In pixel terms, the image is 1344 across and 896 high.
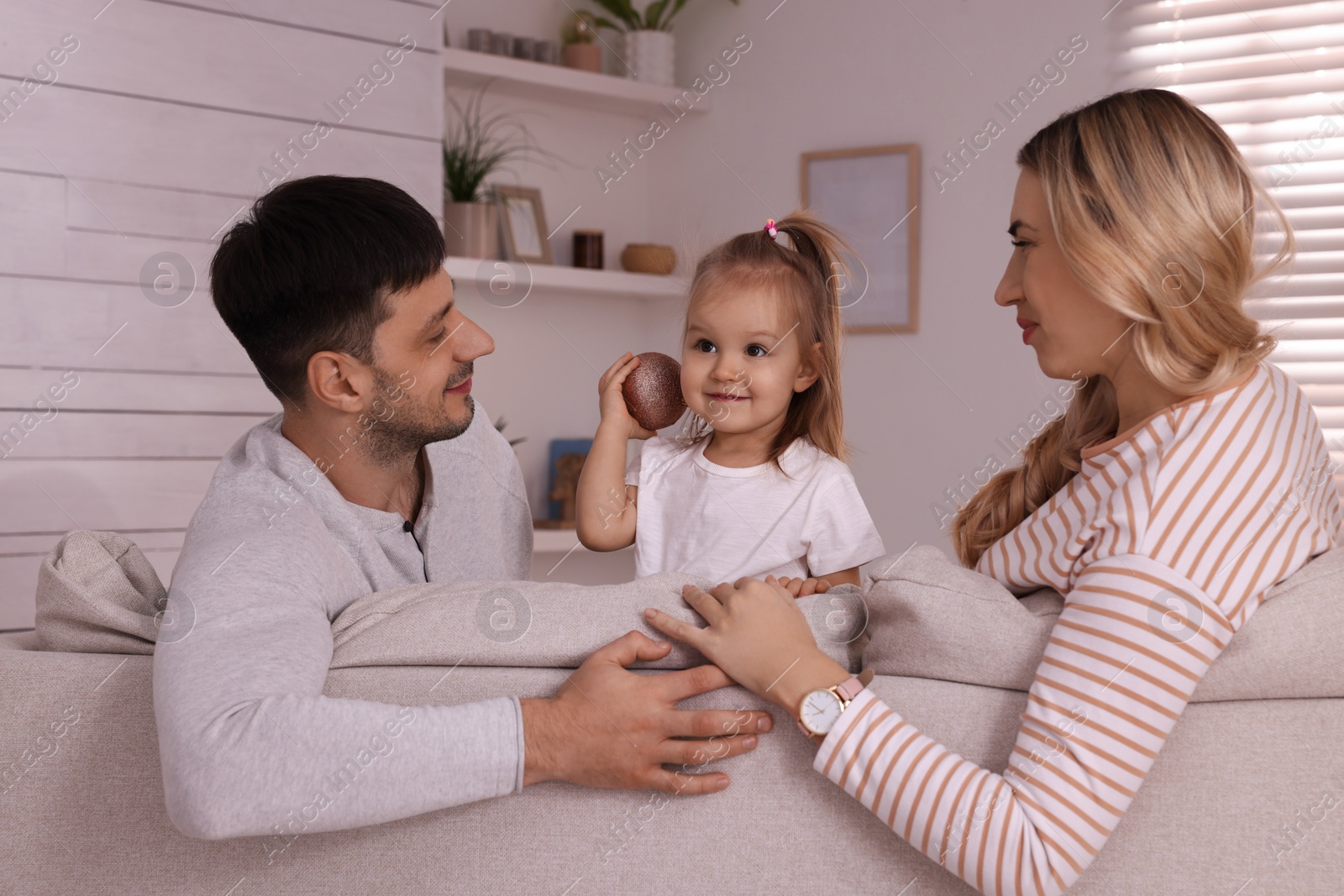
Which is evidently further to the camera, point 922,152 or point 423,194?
point 922,152

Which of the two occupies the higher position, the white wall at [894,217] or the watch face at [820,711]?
the white wall at [894,217]

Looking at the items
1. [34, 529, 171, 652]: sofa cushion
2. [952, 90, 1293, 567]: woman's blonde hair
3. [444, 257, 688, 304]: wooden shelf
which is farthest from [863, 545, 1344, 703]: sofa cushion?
[444, 257, 688, 304]: wooden shelf

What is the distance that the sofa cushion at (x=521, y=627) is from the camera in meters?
1.17

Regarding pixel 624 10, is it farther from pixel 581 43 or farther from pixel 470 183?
pixel 470 183

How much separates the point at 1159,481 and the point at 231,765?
902mm

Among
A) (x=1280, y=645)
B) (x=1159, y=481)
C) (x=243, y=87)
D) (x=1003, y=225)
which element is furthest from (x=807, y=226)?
(x=1003, y=225)

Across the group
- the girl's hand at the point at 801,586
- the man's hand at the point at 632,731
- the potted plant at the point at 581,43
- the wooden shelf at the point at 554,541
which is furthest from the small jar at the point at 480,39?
the man's hand at the point at 632,731

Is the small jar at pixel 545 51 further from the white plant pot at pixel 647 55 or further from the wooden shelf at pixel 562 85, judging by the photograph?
the white plant pot at pixel 647 55

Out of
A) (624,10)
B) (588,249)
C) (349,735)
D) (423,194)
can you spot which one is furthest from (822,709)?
(624,10)

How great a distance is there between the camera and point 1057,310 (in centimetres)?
124

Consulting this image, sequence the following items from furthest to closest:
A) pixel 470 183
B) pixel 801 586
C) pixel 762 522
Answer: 1. pixel 470 183
2. pixel 762 522
3. pixel 801 586

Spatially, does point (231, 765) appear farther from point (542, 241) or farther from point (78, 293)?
point (542, 241)

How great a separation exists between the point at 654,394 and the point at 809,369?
10.1 inches

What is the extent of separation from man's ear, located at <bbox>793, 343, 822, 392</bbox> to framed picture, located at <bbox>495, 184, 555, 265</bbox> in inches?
85.2
